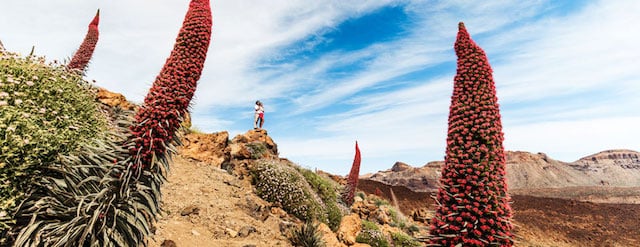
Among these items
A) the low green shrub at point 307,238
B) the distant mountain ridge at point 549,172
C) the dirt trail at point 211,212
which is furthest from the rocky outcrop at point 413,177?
the low green shrub at point 307,238

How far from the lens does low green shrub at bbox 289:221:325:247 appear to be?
303 inches

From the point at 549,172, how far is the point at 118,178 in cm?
8117

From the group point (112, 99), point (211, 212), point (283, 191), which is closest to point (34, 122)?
point (211, 212)

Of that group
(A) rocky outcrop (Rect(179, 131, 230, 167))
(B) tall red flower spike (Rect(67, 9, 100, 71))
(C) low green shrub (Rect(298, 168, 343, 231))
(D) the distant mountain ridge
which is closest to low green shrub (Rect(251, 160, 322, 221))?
(C) low green shrub (Rect(298, 168, 343, 231))

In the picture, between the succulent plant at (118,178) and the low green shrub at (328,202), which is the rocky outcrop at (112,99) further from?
the succulent plant at (118,178)

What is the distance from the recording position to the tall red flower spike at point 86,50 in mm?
8997

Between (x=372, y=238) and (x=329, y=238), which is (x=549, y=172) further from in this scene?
(x=329, y=238)

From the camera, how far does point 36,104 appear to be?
12.3ft

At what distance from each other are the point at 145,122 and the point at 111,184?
697 millimetres

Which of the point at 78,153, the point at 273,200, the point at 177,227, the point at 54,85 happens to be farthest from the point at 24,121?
the point at 273,200

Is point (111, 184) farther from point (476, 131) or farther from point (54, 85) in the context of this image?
point (476, 131)

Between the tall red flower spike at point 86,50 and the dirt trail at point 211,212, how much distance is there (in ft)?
12.0

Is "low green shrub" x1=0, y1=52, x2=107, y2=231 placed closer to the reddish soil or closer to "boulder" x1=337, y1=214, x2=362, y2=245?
"boulder" x1=337, y1=214, x2=362, y2=245

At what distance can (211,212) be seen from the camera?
7.99m
